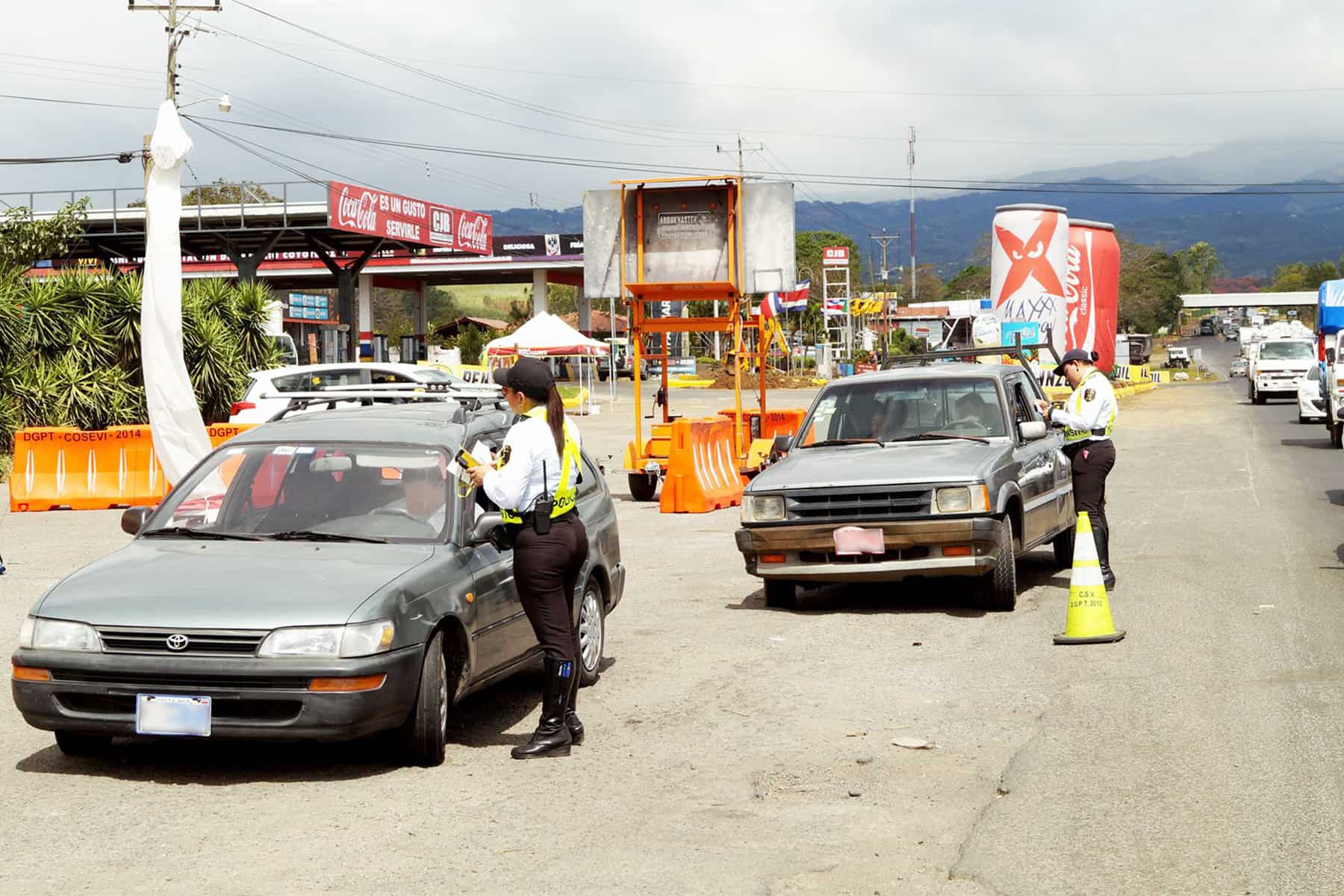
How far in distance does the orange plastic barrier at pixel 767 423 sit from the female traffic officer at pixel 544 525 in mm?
14039

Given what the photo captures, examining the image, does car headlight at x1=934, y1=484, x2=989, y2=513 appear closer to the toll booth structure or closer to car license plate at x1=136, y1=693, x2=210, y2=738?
car license plate at x1=136, y1=693, x2=210, y2=738

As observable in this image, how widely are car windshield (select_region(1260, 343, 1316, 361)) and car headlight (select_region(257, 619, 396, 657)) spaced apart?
41.0 metres

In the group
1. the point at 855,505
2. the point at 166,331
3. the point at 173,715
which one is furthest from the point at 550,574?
the point at 166,331

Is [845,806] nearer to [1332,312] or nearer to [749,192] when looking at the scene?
[749,192]

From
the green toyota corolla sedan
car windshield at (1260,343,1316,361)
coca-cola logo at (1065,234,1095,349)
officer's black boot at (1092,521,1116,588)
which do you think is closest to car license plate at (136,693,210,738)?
the green toyota corolla sedan

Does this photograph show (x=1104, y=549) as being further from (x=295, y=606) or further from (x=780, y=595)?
(x=295, y=606)

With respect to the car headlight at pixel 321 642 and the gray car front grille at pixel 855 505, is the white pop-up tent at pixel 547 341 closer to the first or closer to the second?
the gray car front grille at pixel 855 505

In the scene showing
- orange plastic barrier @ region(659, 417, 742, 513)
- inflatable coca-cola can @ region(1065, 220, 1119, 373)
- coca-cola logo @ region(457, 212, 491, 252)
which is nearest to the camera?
orange plastic barrier @ region(659, 417, 742, 513)

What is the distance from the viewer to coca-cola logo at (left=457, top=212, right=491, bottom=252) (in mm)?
50834

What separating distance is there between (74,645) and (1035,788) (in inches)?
153

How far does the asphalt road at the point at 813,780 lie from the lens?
204 inches

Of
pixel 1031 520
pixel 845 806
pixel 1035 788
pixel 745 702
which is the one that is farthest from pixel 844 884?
pixel 1031 520

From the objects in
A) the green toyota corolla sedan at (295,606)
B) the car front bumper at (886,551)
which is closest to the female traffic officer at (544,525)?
the green toyota corolla sedan at (295,606)

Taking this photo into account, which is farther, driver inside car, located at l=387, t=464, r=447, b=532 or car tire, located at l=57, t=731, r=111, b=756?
driver inside car, located at l=387, t=464, r=447, b=532
